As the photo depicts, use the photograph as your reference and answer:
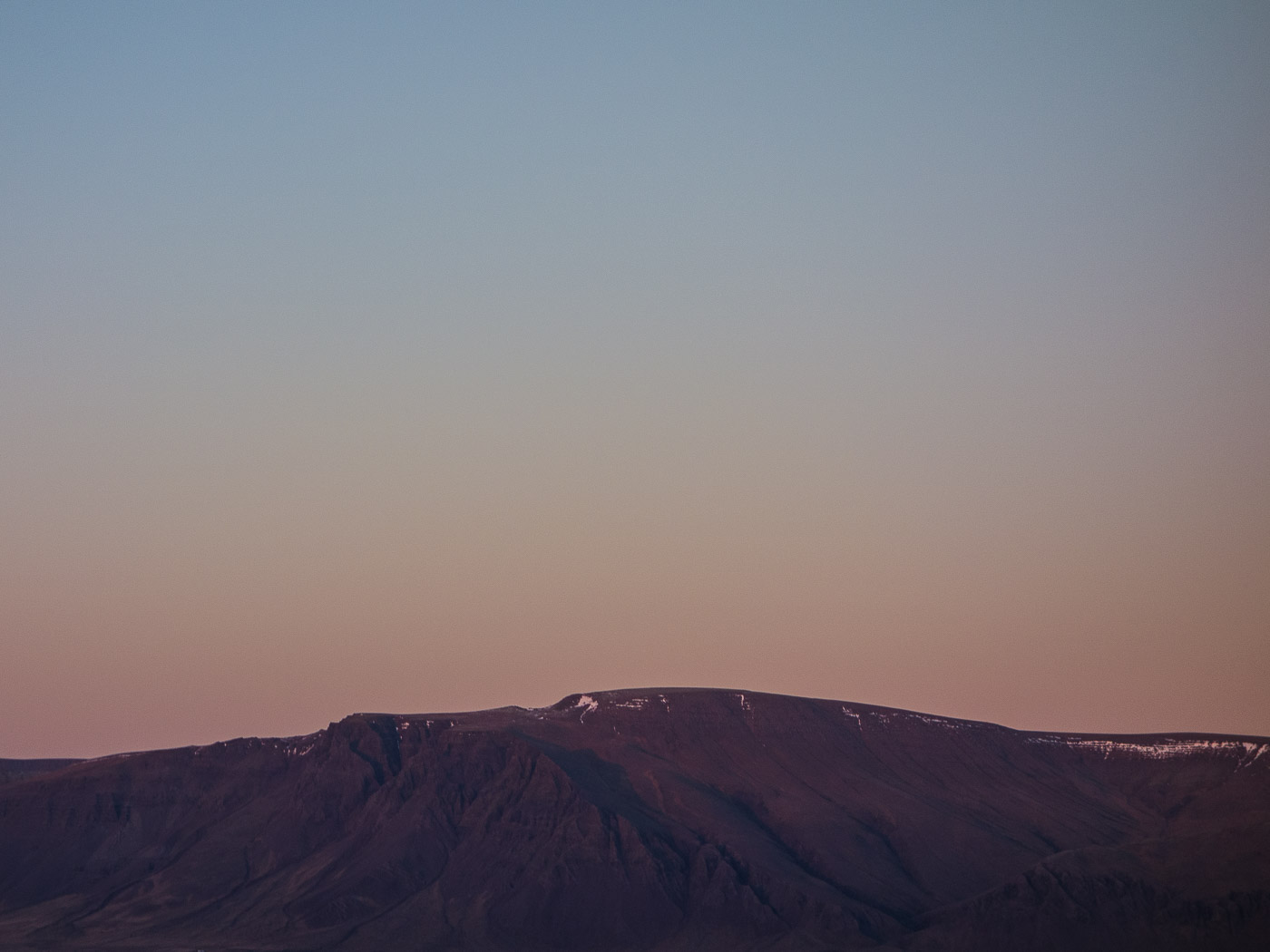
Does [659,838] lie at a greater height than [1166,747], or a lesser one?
lesser

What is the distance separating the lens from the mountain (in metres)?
152

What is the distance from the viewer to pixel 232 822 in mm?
186250

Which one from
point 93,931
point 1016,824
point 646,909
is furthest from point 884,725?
point 93,931

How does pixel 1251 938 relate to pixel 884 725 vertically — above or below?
below

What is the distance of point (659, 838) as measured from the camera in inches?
6649

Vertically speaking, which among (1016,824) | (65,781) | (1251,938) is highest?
(65,781)

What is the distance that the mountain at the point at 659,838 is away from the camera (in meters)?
152

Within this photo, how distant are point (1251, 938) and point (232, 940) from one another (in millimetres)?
84032

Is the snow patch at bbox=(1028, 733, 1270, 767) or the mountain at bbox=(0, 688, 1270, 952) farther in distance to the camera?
the snow patch at bbox=(1028, 733, 1270, 767)

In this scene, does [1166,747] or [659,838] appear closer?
[659,838]

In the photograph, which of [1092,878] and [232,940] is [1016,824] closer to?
[1092,878]

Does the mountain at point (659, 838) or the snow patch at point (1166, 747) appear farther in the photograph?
the snow patch at point (1166, 747)

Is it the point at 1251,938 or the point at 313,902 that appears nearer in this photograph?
the point at 1251,938

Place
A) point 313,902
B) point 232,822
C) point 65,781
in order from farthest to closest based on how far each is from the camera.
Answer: point 65,781 → point 232,822 → point 313,902
